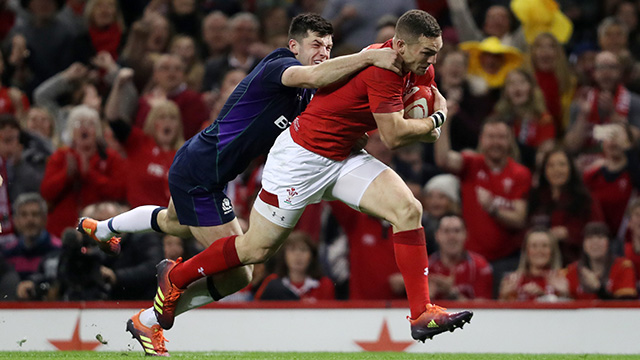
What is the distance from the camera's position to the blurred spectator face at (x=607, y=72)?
1070 centimetres

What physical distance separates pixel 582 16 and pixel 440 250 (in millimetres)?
4887

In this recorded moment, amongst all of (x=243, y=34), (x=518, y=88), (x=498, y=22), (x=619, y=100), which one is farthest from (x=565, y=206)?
(x=243, y=34)

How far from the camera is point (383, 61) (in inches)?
242

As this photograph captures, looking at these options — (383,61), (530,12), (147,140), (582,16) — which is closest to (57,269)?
(147,140)

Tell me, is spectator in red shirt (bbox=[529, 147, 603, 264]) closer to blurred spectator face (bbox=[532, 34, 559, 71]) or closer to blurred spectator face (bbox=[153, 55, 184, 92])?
blurred spectator face (bbox=[532, 34, 559, 71])

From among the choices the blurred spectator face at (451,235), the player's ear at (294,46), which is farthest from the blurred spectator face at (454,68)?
the player's ear at (294,46)

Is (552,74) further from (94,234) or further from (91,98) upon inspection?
(94,234)

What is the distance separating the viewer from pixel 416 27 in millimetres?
6078

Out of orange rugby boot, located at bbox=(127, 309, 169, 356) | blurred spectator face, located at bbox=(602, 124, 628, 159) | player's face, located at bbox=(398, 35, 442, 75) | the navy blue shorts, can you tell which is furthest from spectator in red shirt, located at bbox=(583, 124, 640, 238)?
orange rugby boot, located at bbox=(127, 309, 169, 356)

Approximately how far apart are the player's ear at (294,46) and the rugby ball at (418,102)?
1069 millimetres

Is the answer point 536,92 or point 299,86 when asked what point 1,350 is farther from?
point 536,92

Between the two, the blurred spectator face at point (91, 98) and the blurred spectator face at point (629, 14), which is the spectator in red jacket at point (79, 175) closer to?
the blurred spectator face at point (91, 98)

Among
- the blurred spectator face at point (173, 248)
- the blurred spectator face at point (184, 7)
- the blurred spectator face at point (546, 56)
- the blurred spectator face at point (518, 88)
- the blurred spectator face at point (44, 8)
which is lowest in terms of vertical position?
the blurred spectator face at point (173, 248)

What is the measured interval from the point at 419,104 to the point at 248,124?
1.23 m
